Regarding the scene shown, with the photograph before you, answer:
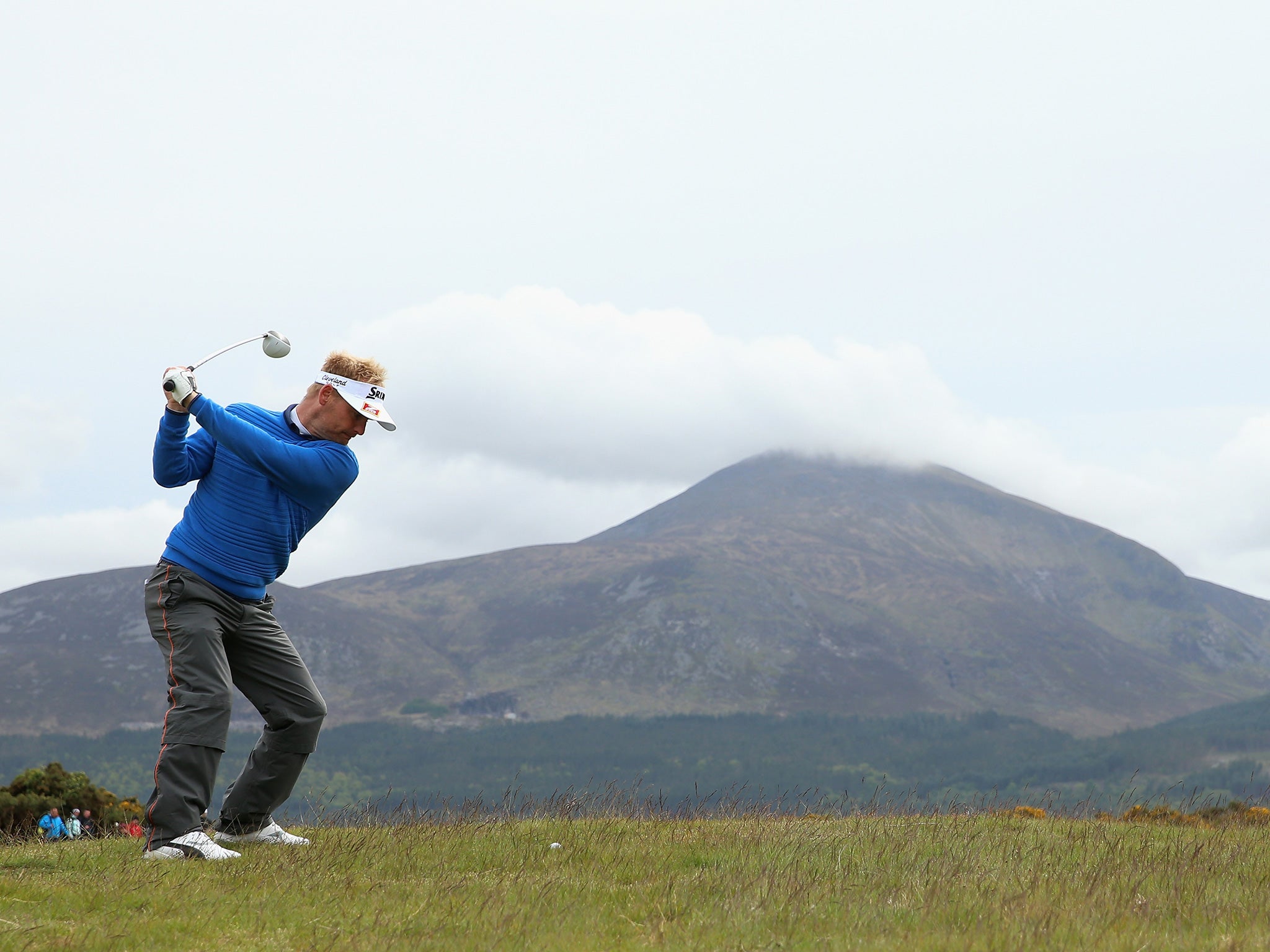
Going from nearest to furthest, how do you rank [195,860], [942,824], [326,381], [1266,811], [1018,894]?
[1018,894], [195,860], [326,381], [942,824], [1266,811]

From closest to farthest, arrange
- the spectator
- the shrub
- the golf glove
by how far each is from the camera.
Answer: the golf glove, the spectator, the shrub

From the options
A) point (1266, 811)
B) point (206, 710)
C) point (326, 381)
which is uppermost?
point (326, 381)

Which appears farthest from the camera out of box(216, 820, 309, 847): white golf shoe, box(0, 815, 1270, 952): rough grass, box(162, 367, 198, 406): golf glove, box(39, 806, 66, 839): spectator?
box(39, 806, 66, 839): spectator

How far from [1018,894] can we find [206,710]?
462 cm

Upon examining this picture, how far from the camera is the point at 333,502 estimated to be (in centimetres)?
747

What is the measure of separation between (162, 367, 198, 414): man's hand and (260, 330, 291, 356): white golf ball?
3.31 ft

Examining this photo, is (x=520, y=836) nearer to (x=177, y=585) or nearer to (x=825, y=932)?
(x=177, y=585)

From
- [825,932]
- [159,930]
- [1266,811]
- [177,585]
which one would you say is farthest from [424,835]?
[1266,811]

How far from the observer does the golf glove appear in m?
6.73

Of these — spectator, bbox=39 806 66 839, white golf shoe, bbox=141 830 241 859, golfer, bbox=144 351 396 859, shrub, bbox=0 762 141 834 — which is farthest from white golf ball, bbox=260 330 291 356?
shrub, bbox=0 762 141 834

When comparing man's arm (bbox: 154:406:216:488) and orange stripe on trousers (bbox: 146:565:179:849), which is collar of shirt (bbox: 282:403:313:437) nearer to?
man's arm (bbox: 154:406:216:488)

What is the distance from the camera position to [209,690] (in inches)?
280

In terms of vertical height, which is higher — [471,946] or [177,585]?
[177,585]

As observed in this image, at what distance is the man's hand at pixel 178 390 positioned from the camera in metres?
6.74
